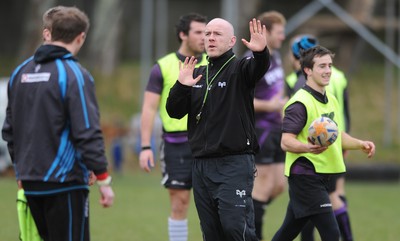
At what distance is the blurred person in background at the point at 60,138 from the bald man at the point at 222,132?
3.51 ft

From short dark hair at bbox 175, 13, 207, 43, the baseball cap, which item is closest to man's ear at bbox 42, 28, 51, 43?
short dark hair at bbox 175, 13, 207, 43

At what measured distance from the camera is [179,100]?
6.73 meters

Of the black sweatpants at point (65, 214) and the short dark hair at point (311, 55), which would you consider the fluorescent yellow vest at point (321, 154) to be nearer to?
the short dark hair at point (311, 55)

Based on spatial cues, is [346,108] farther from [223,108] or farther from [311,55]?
[223,108]

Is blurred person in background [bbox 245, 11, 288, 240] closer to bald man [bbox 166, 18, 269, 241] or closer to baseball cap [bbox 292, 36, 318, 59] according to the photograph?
baseball cap [bbox 292, 36, 318, 59]

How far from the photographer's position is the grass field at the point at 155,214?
34.4 feet

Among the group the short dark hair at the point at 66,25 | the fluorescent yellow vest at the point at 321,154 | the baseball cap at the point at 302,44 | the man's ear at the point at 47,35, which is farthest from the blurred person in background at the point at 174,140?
the short dark hair at the point at 66,25

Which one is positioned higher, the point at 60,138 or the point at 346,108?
the point at 60,138

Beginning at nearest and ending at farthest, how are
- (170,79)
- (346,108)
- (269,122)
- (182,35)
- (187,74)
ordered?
(187,74)
(170,79)
(182,35)
(346,108)
(269,122)

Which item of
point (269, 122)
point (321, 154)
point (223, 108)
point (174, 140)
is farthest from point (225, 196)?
point (269, 122)

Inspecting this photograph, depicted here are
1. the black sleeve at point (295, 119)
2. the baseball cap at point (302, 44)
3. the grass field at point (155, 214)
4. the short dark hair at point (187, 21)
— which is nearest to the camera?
the black sleeve at point (295, 119)

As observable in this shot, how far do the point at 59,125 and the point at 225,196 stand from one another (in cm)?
148

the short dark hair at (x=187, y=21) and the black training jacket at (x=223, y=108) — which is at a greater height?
the short dark hair at (x=187, y=21)

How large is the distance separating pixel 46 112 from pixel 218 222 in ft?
5.69
